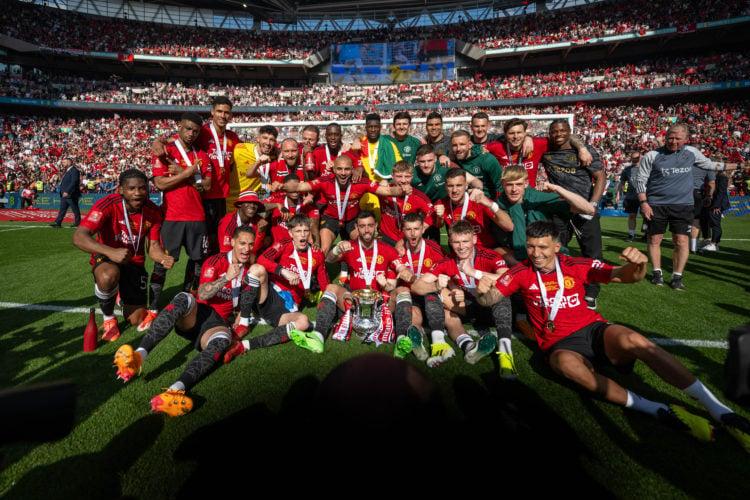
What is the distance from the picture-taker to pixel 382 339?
388cm

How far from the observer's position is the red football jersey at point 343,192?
5656 millimetres

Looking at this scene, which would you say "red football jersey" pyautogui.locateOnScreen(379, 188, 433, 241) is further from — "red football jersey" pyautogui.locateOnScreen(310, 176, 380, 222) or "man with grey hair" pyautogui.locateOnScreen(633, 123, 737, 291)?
"man with grey hair" pyautogui.locateOnScreen(633, 123, 737, 291)

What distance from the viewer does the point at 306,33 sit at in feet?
143

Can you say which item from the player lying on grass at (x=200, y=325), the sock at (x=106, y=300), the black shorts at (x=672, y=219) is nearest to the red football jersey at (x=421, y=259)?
the player lying on grass at (x=200, y=325)

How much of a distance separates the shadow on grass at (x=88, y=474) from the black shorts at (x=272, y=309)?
2.03 meters

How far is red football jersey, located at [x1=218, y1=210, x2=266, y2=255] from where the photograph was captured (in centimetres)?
537

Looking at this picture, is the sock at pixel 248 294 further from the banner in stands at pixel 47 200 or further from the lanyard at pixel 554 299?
the banner in stands at pixel 47 200

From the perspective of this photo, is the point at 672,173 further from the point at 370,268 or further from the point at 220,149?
the point at 220,149

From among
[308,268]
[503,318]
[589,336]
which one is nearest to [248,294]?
[308,268]

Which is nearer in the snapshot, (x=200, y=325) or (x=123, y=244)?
(x=200, y=325)

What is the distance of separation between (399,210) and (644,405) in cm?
382

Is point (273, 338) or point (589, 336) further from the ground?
point (589, 336)

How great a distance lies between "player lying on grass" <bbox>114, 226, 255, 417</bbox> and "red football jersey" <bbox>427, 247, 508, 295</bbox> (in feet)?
7.66

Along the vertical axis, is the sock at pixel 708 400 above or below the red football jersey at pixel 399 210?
below
